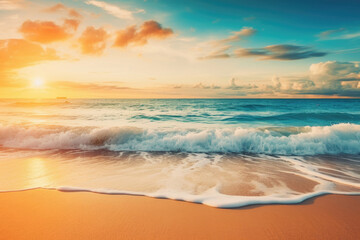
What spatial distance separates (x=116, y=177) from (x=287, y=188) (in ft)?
12.4

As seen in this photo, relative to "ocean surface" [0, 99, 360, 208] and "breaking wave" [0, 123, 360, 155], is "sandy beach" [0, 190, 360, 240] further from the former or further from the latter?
"breaking wave" [0, 123, 360, 155]

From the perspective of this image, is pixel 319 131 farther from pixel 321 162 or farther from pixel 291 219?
pixel 291 219

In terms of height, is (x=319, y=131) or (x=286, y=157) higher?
(x=319, y=131)

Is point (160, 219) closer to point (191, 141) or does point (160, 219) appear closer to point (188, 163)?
point (188, 163)

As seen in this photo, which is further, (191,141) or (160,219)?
(191,141)

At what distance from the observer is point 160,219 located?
2871 millimetres

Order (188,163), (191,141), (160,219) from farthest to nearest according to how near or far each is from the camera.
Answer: (191,141) → (188,163) → (160,219)

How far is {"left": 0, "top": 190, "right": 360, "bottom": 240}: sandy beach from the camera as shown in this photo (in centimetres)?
250

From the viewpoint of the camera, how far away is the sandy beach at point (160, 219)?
2504 mm

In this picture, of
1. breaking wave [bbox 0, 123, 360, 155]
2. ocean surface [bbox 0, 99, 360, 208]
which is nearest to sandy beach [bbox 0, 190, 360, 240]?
ocean surface [bbox 0, 99, 360, 208]

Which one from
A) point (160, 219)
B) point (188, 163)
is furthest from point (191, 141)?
point (160, 219)

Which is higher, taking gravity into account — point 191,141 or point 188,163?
point 191,141

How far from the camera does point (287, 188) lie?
4.17 metres

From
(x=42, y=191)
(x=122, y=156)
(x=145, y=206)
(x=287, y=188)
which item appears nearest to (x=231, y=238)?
(x=145, y=206)
